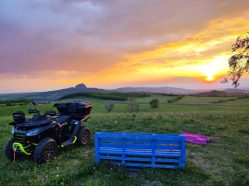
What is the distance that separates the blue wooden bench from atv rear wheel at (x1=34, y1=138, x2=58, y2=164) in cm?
170

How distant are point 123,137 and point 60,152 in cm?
320

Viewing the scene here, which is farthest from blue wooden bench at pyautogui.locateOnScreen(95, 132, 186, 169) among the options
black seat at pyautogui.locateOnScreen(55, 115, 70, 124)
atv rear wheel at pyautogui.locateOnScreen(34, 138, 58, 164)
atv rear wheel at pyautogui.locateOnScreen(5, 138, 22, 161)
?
atv rear wheel at pyautogui.locateOnScreen(5, 138, 22, 161)

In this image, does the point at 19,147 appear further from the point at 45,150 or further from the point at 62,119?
the point at 62,119

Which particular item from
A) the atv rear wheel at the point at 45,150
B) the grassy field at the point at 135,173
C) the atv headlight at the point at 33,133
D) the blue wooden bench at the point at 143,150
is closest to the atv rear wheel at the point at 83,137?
the grassy field at the point at 135,173

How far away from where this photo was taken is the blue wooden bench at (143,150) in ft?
26.4

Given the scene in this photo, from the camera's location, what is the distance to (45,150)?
28.9 feet

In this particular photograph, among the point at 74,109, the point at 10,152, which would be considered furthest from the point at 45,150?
the point at 74,109

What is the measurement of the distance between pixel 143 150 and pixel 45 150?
336 centimetres

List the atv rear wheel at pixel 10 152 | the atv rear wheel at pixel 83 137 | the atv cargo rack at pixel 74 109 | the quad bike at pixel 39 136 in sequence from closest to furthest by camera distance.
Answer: the quad bike at pixel 39 136 → the atv rear wheel at pixel 10 152 → the atv rear wheel at pixel 83 137 → the atv cargo rack at pixel 74 109

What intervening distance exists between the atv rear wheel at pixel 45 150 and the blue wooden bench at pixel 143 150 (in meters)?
1.70

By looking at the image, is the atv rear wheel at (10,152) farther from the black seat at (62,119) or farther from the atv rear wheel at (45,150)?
the black seat at (62,119)

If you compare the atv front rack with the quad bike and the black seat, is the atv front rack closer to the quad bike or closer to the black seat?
the quad bike

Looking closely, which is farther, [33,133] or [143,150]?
[33,133]

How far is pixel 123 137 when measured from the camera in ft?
27.4
